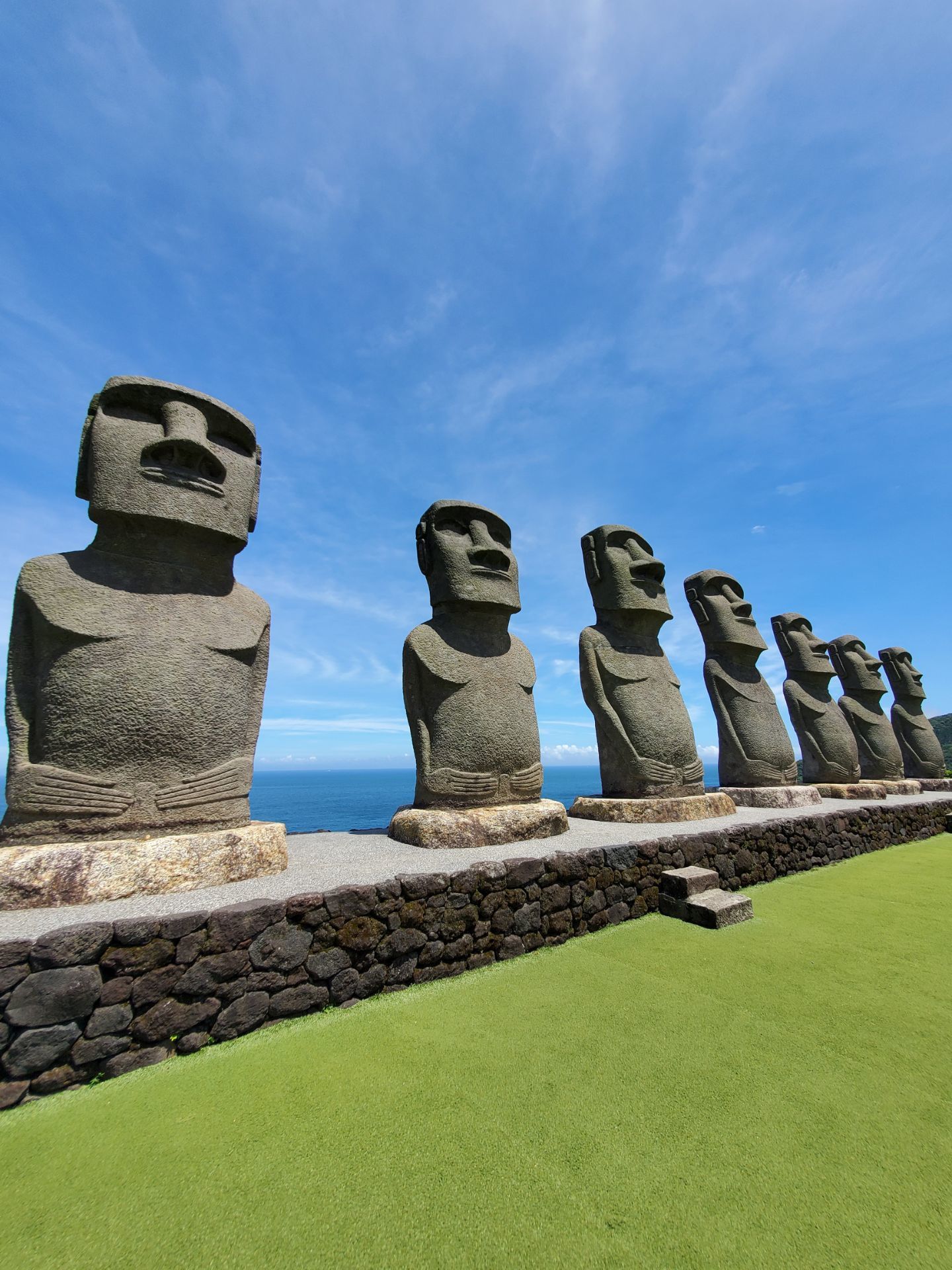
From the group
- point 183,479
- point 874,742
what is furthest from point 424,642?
point 874,742

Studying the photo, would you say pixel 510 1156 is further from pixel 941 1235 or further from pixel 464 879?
pixel 464 879

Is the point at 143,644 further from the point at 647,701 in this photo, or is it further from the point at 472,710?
the point at 647,701

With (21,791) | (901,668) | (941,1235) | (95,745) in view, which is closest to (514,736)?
(95,745)

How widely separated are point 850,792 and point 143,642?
10640mm

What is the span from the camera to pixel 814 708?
10695 millimetres

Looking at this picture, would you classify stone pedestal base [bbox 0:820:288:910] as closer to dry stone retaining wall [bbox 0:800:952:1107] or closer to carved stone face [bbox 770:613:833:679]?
dry stone retaining wall [bbox 0:800:952:1107]

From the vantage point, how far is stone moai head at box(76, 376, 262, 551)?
14.4 ft

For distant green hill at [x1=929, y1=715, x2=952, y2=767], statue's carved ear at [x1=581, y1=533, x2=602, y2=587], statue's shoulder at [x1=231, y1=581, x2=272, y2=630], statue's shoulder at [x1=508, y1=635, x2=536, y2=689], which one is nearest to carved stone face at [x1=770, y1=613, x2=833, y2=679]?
statue's carved ear at [x1=581, y1=533, x2=602, y2=587]

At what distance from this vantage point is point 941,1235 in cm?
178

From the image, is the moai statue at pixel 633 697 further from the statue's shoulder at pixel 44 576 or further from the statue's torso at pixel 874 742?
the statue's torso at pixel 874 742

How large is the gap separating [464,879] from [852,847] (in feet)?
20.9

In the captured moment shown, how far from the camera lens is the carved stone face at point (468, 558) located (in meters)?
6.17

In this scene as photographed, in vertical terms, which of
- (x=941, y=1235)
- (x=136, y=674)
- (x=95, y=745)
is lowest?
(x=941, y=1235)

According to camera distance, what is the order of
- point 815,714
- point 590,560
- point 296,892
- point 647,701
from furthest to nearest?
point 815,714
point 590,560
point 647,701
point 296,892
